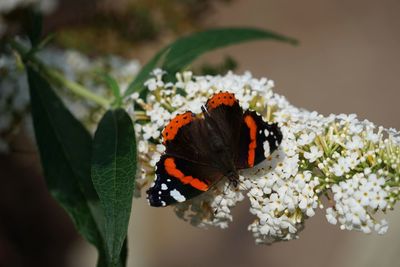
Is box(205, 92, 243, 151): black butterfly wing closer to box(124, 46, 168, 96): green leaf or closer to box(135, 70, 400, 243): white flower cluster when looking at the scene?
box(135, 70, 400, 243): white flower cluster

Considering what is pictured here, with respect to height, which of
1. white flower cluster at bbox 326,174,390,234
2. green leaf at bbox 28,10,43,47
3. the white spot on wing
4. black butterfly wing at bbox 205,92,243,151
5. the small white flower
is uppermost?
green leaf at bbox 28,10,43,47

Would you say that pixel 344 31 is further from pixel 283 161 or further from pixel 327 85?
pixel 283 161

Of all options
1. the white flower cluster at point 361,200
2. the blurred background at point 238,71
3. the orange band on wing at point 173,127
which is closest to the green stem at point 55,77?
the orange band on wing at point 173,127

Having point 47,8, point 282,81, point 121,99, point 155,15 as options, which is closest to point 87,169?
point 121,99

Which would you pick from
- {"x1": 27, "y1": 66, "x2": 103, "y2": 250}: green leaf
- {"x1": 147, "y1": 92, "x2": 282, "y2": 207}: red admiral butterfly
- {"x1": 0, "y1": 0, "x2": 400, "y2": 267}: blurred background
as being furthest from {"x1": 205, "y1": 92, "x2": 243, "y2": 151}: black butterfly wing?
{"x1": 0, "y1": 0, "x2": 400, "y2": 267}: blurred background

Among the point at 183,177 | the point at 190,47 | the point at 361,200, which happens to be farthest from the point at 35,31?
the point at 361,200
